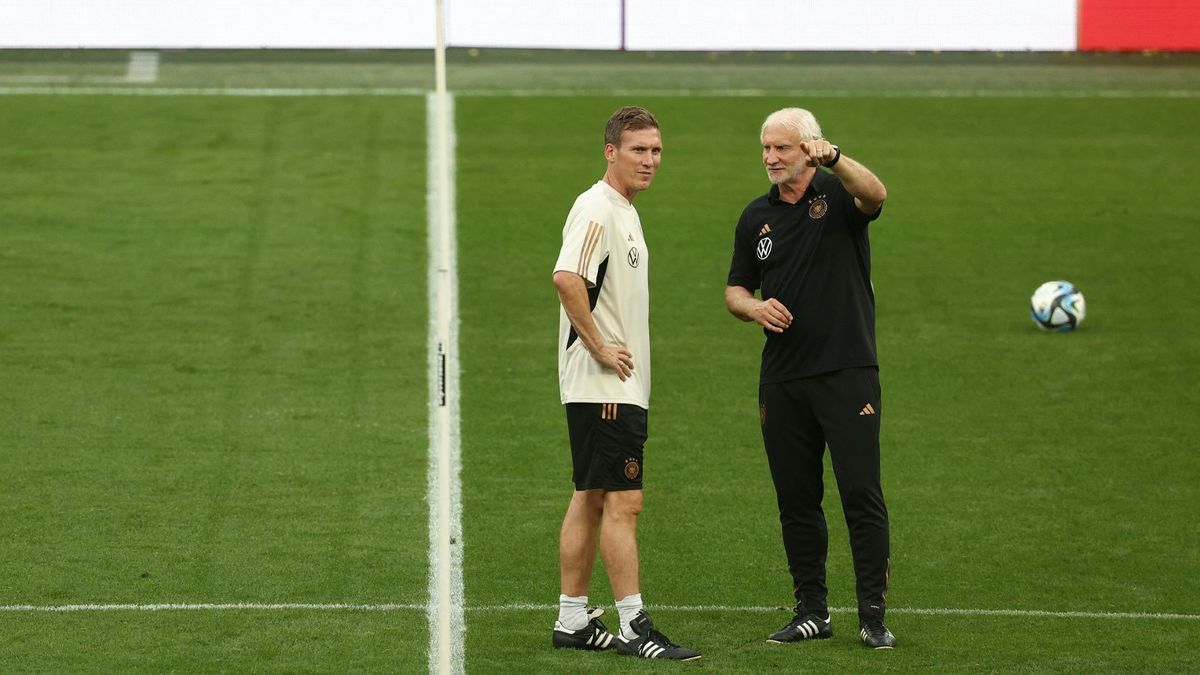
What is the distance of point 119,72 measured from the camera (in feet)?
66.7

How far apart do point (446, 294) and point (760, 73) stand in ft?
51.0

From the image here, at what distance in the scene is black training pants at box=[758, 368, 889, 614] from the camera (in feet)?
23.3

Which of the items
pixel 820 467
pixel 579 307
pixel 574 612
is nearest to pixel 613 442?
pixel 579 307

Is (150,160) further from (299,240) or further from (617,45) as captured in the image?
(617,45)

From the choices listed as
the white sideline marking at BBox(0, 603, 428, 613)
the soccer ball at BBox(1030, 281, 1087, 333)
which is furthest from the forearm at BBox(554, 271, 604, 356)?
the soccer ball at BBox(1030, 281, 1087, 333)

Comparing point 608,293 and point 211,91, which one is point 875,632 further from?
point 211,91

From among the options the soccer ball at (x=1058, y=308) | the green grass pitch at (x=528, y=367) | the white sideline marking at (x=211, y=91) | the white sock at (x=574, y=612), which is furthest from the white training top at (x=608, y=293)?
the white sideline marking at (x=211, y=91)

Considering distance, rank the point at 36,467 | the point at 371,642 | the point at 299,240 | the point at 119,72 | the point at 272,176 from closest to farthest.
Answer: the point at 371,642
the point at 36,467
the point at 299,240
the point at 272,176
the point at 119,72

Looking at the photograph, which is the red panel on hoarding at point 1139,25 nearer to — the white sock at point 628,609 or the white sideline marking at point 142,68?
the white sideline marking at point 142,68

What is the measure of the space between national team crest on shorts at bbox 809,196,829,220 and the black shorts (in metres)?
1.06

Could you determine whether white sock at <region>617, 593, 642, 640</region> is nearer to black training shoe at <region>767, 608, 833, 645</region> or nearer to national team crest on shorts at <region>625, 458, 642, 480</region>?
national team crest on shorts at <region>625, 458, 642, 480</region>

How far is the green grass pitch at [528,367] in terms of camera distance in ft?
25.5

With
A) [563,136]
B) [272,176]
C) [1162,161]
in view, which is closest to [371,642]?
[272,176]

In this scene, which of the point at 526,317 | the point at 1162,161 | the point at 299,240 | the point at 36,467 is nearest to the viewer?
the point at 36,467
